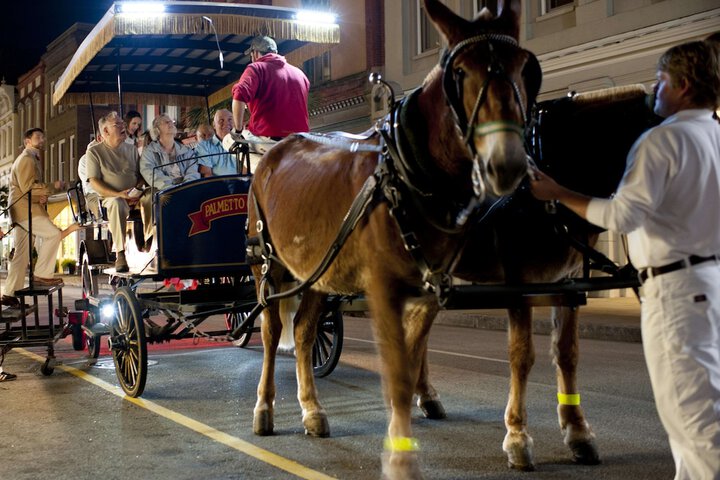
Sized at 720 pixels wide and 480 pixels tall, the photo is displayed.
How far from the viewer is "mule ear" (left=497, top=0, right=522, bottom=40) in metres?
3.65

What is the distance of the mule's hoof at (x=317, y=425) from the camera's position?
552 cm

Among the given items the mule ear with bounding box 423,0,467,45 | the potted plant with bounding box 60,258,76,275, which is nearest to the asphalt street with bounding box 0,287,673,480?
the mule ear with bounding box 423,0,467,45

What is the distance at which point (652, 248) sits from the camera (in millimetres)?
3098

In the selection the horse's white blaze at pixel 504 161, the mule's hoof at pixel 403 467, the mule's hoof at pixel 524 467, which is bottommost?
the mule's hoof at pixel 524 467

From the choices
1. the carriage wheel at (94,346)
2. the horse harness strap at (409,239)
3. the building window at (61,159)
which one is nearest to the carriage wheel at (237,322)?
the carriage wheel at (94,346)

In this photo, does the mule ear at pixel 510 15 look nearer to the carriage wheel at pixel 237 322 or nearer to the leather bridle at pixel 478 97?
the leather bridle at pixel 478 97

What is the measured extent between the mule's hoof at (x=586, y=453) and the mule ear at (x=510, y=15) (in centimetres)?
244

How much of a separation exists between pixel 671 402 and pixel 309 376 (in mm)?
3245

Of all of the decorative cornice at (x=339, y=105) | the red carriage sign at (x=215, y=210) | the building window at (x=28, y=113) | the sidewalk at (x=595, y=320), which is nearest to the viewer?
the red carriage sign at (x=215, y=210)

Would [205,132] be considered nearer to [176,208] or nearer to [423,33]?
[176,208]

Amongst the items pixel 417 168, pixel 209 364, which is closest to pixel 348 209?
pixel 417 168

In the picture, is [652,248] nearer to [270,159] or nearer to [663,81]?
[663,81]

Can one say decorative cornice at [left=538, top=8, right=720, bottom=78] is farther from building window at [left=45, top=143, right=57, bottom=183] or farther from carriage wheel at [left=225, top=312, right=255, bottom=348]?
building window at [left=45, top=143, right=57, bottom=183]

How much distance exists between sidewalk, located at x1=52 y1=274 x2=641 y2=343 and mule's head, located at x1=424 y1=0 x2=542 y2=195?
27.8ft
